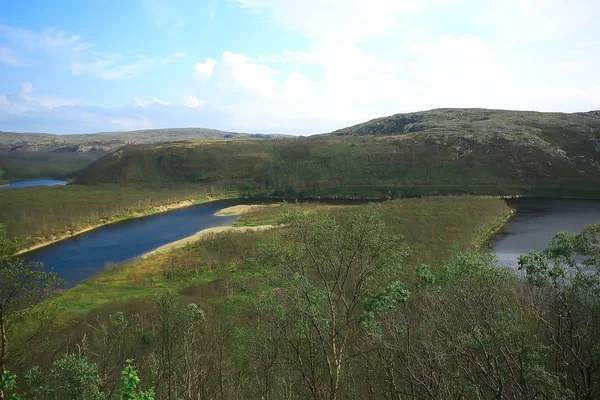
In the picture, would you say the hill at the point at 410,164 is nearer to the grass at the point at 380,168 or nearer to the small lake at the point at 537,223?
the grass at the point at 380,168

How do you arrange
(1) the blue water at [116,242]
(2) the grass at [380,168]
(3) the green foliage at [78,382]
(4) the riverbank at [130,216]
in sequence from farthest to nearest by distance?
(2) the grass at [380,168], (4) the riverbank at [130,216], (1) the blue water at [116,242], (3) the green foliage at [78,382]

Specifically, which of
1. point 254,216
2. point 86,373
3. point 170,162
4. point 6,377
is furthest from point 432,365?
point 170,162

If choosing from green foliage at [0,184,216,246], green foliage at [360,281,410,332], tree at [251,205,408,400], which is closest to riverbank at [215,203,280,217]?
green foliage at [0,184,216,246]

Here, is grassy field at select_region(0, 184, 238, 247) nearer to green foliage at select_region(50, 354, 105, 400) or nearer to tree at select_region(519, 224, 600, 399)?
green foliage at select_region(50, 354, 105, 400)

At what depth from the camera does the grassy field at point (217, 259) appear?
158 ft

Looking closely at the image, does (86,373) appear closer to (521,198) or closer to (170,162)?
(521,198)

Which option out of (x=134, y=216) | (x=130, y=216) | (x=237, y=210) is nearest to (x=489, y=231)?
(x=237, y=210)

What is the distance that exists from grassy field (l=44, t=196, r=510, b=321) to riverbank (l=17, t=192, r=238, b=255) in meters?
16.4

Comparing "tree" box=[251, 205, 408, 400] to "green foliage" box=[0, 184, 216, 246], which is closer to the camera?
"tree" box=[251, 205, 408, 400]

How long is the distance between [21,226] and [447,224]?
94.1 meters

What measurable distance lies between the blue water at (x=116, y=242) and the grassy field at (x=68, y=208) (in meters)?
4.92

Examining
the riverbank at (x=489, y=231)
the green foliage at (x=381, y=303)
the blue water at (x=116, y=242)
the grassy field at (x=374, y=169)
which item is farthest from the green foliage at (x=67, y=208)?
the riverbank at (x=489, y=231)

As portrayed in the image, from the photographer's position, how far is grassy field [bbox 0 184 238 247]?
284 ft

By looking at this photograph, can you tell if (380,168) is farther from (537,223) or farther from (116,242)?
(116,242)
